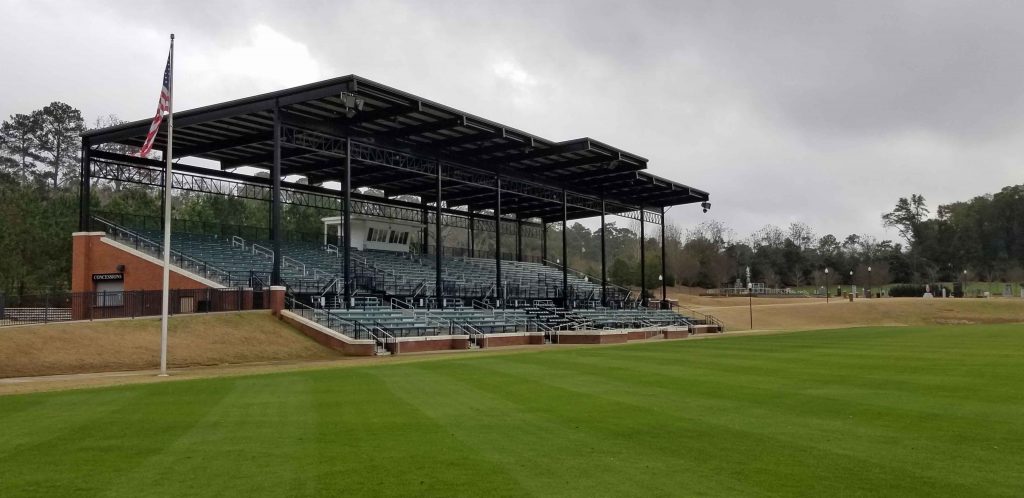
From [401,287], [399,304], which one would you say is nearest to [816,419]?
[399,304]

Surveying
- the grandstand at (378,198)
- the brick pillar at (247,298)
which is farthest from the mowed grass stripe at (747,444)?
the brick pillar at (247,298)

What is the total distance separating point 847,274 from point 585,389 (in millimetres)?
130539

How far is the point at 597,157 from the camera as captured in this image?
175 ft

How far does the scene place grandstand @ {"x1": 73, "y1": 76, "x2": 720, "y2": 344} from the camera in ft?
125

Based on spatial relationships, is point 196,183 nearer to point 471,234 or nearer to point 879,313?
point 471,234

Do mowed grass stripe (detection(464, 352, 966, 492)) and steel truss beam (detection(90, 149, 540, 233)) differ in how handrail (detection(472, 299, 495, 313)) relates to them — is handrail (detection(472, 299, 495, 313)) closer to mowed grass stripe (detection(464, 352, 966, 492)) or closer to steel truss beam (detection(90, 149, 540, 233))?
steel truss beam (detection(90, 149, 540, 233))

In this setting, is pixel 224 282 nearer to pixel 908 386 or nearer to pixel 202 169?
pixel 202 169

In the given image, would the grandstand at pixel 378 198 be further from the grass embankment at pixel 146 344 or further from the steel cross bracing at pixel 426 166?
the grass embankment at pixel 146 344

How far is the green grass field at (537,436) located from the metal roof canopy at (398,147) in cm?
2263

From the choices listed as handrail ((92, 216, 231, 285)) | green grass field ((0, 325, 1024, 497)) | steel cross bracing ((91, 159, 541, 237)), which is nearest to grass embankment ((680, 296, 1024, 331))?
steel cross bracing ((91, 159, 541, 237))

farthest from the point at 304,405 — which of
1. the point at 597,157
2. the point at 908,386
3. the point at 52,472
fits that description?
the point at 597,157

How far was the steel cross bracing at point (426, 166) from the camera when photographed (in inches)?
1610

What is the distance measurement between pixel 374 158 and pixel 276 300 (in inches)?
511

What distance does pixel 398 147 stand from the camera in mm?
44719
